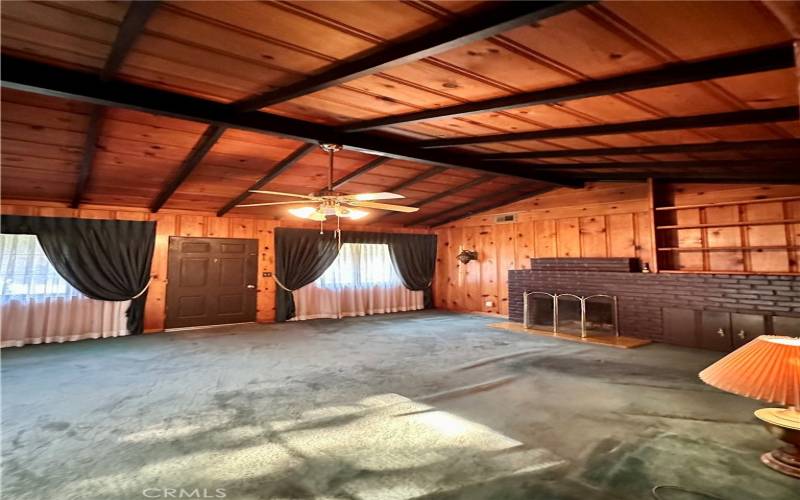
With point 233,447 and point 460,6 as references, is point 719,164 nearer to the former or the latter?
point 460,6

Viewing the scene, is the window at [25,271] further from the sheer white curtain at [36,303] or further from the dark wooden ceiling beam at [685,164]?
the dark wooden ceiling beam at [685,164]

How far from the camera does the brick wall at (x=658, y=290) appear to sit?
15.2 feet

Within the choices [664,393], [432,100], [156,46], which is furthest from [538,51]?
[664,393]

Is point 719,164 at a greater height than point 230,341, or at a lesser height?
greater

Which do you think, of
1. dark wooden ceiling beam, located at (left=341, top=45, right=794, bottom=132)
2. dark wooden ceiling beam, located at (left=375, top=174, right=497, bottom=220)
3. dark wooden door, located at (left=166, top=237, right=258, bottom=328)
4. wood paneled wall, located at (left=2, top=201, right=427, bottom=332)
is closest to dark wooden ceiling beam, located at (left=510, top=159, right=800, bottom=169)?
dark wooden ceiling beam, located at (left=375, top=174, right=497, bottom=220)

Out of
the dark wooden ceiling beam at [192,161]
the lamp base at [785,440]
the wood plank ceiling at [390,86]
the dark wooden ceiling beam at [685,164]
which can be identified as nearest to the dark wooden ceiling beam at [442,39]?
the wood plank ceiling at [390,86]

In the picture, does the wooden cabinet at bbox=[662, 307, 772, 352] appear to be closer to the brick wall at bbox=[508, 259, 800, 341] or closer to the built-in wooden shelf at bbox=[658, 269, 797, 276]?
the brick wall at bbox=[508, 259, 800, 341]

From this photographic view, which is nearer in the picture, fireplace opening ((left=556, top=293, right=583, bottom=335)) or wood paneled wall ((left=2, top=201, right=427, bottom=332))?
wood paneled wall ((left=2, top=201, right=427, bottom=332))

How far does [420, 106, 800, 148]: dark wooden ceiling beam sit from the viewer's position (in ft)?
8.00

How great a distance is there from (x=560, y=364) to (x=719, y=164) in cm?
284

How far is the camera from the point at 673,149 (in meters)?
3.58

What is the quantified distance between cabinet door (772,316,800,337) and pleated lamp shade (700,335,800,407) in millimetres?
4175

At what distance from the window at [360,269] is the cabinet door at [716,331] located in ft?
19.0

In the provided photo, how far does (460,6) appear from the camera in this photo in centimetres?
165
